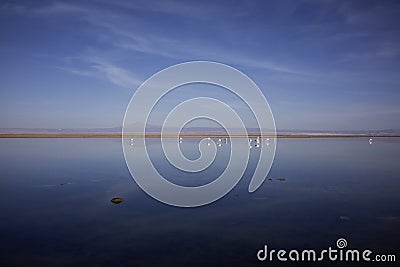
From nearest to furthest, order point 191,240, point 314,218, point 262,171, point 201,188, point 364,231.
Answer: point 191,240
point 364,231
point 314,218
point 201,188
point 262,171

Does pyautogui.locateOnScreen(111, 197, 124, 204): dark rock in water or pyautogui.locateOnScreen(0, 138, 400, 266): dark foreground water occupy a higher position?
pyautogui.locateOnScreen(111, 197, 124, 204): dark rock in water

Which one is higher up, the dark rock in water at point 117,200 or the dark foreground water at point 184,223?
the dark rock in water at point 117,200

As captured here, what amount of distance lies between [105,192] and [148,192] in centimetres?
321

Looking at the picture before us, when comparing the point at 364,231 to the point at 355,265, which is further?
the point at 364,231

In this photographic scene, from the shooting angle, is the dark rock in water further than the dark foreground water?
Yes

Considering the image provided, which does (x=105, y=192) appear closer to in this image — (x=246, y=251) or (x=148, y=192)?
(x=148, y=192)

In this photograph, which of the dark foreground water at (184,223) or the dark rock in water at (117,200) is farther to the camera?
the dark rock in water at (117,200)

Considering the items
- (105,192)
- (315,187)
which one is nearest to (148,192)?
(105,192)

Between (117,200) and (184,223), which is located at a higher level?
(117,200)

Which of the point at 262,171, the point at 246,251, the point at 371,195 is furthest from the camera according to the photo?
the point at 262,171

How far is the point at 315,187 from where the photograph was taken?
23.4 meters

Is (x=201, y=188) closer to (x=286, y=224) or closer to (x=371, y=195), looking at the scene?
(x=286, y=224)

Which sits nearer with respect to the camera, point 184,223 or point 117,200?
point 184,223

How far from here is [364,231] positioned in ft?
45.3
